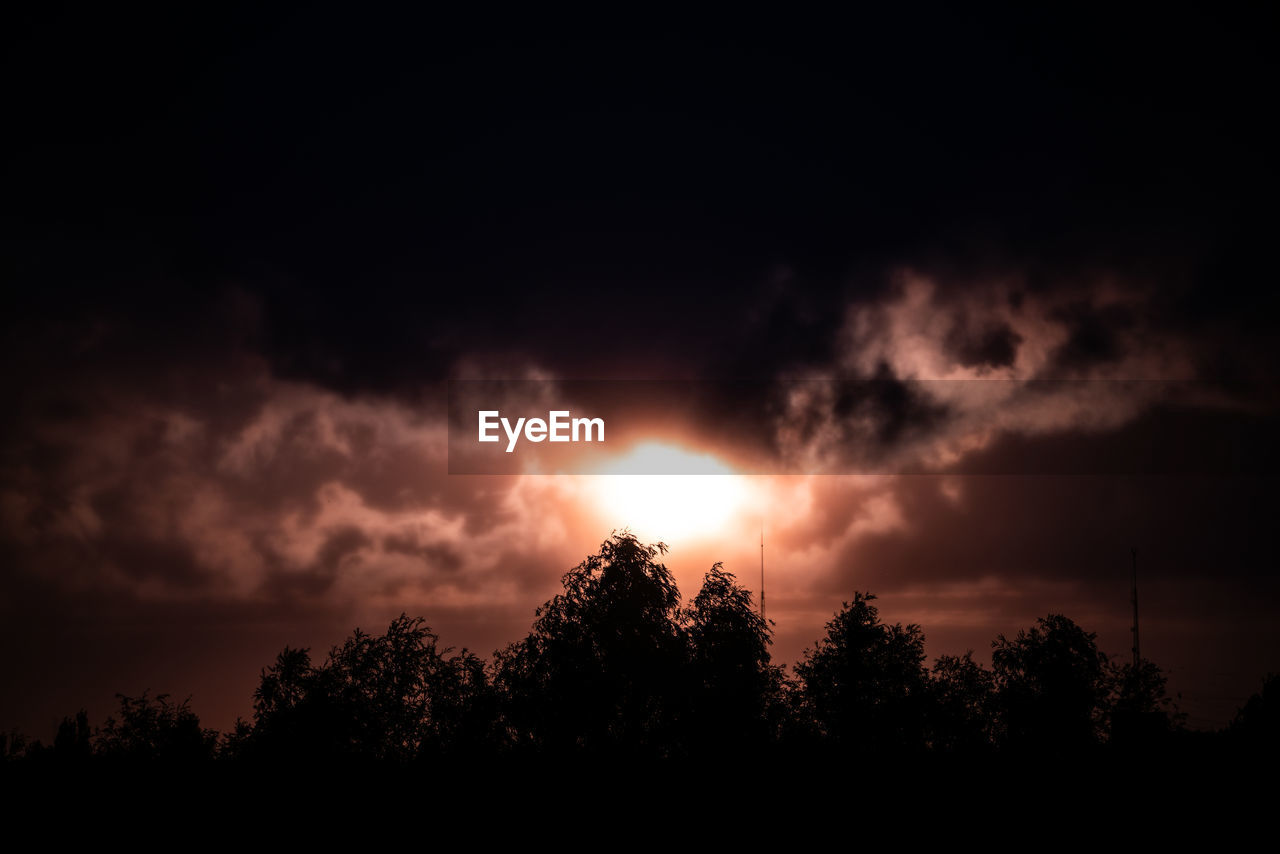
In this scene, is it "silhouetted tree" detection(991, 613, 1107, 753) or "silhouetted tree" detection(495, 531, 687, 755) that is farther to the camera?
"silhouetted tree" detection(991, 613, 1107, 753)

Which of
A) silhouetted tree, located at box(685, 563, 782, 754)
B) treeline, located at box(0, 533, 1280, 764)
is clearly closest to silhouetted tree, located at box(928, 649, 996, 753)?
treeline, located at box(0, 533, 1280, 764)

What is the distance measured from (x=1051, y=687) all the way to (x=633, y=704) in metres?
46.0

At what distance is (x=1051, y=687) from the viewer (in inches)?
3625

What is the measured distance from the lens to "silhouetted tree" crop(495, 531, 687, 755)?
70188mm

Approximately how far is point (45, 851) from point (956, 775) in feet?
226

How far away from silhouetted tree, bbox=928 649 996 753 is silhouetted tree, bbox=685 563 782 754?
63.9 feet

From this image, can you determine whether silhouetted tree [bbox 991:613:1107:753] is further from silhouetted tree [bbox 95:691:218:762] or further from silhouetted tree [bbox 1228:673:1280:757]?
silhouetted tree [bbox 95:691:218:762]

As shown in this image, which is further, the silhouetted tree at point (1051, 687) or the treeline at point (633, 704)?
the silhouetted tree at point (1051, 687)

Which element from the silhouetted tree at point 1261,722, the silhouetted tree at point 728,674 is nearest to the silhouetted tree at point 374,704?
the silhouetted tree at point 728,674

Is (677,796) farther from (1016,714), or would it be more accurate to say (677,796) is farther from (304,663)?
(1016,714)

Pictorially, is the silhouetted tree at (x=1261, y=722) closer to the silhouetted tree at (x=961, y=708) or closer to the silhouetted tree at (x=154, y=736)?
the silhouetted tree at (x=961, y=708)

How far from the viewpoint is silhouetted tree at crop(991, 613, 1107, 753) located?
88688 millimetres

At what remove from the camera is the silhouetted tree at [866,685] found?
263 feet

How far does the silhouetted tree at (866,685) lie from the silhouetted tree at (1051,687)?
12.0 m
